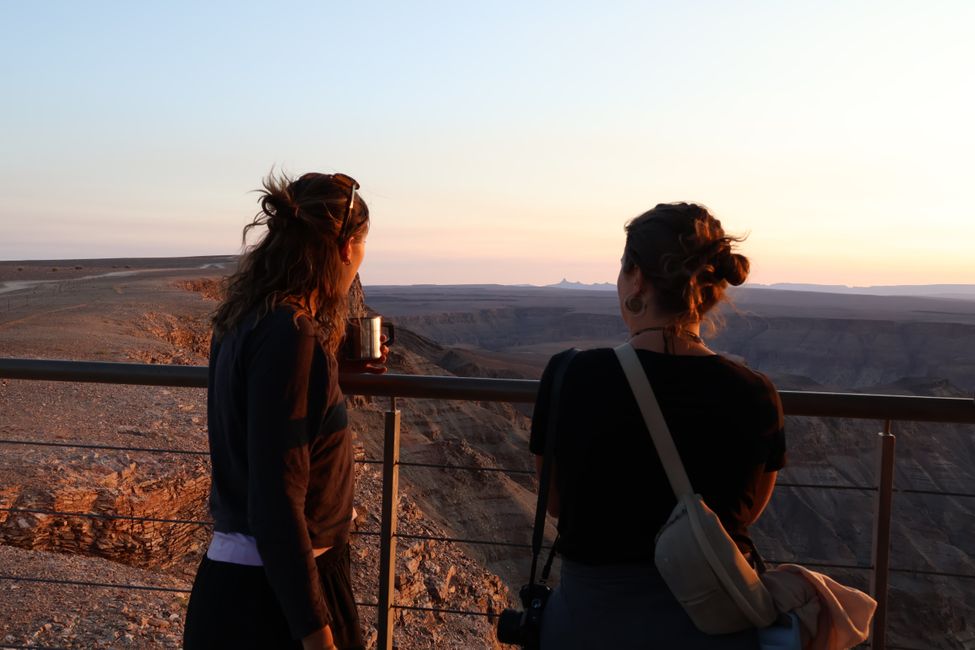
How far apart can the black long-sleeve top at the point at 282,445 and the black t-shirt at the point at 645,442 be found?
467mm

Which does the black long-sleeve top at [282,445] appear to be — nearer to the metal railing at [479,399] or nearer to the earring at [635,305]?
the earring at [635,305]

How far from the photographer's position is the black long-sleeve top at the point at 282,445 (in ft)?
5.99

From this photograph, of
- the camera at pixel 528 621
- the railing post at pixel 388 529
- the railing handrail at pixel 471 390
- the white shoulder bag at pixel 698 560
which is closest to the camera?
the white shoulder bag at pixel 698 560

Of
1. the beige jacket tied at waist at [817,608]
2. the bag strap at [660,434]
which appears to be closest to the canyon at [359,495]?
the bag strap at [660,434]

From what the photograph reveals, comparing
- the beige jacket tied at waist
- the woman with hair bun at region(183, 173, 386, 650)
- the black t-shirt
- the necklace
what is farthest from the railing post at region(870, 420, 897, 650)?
the woman with hair bun at region(183, 173, 386, 650)

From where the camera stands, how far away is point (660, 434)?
1.74 metres

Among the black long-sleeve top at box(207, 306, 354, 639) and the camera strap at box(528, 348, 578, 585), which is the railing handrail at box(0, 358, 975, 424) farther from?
the black long-sleeve top at box(207, 306, 354, 639)

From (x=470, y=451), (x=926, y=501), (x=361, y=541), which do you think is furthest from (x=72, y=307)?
(x=926, y=501)

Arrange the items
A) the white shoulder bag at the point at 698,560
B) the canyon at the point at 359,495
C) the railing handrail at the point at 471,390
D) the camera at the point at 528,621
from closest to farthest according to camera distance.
Result: the white shoulder bag at the point at 698,560, the camera at the point at 528,621, the railing handrail at the point at 471,390, the canyon at the point at 359,495

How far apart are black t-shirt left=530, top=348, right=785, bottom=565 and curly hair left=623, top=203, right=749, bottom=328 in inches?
4.4

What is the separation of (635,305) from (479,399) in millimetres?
1013

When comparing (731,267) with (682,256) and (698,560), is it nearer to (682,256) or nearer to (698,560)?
(682,256)

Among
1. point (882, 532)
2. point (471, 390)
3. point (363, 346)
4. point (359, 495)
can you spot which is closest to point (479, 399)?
point (471, 390)

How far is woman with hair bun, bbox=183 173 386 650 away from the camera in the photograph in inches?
72.2
